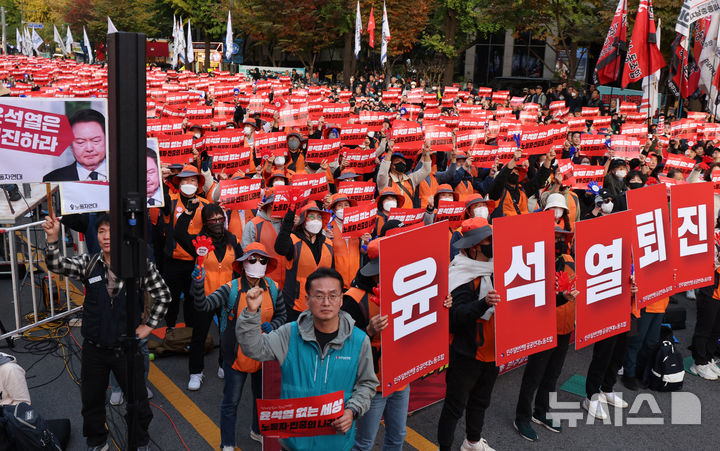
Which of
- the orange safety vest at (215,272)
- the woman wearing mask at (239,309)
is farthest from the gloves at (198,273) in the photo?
the orange safety vest at (215,272)

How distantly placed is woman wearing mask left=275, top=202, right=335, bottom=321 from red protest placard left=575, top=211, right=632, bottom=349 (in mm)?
2478

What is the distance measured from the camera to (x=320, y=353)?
390 cm

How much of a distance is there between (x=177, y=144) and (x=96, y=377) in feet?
17.1

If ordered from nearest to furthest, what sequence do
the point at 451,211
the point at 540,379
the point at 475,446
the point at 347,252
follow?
the point at 475,446 → the point at 540,379 → the point at 347,252 → the point at 451,211

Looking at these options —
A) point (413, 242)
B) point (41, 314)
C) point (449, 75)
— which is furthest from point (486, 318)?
point (449, 75)

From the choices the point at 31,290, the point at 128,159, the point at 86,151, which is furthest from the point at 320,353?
the point at 31,290

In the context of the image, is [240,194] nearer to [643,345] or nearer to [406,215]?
[406,215]

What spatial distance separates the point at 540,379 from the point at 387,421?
1.85 metres

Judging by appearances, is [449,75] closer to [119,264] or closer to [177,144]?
[177,144]

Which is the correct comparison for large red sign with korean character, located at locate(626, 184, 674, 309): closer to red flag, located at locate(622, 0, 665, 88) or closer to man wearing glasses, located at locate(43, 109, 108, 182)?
man wearing glasses, located at locate(43, 109, 108, 182)

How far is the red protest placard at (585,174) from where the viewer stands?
362 inches

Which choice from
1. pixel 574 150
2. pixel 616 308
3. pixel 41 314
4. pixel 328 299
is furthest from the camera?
pixel 574 150

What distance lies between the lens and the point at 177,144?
9.66m

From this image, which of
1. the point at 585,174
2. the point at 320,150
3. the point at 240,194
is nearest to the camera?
the point at 240,194
